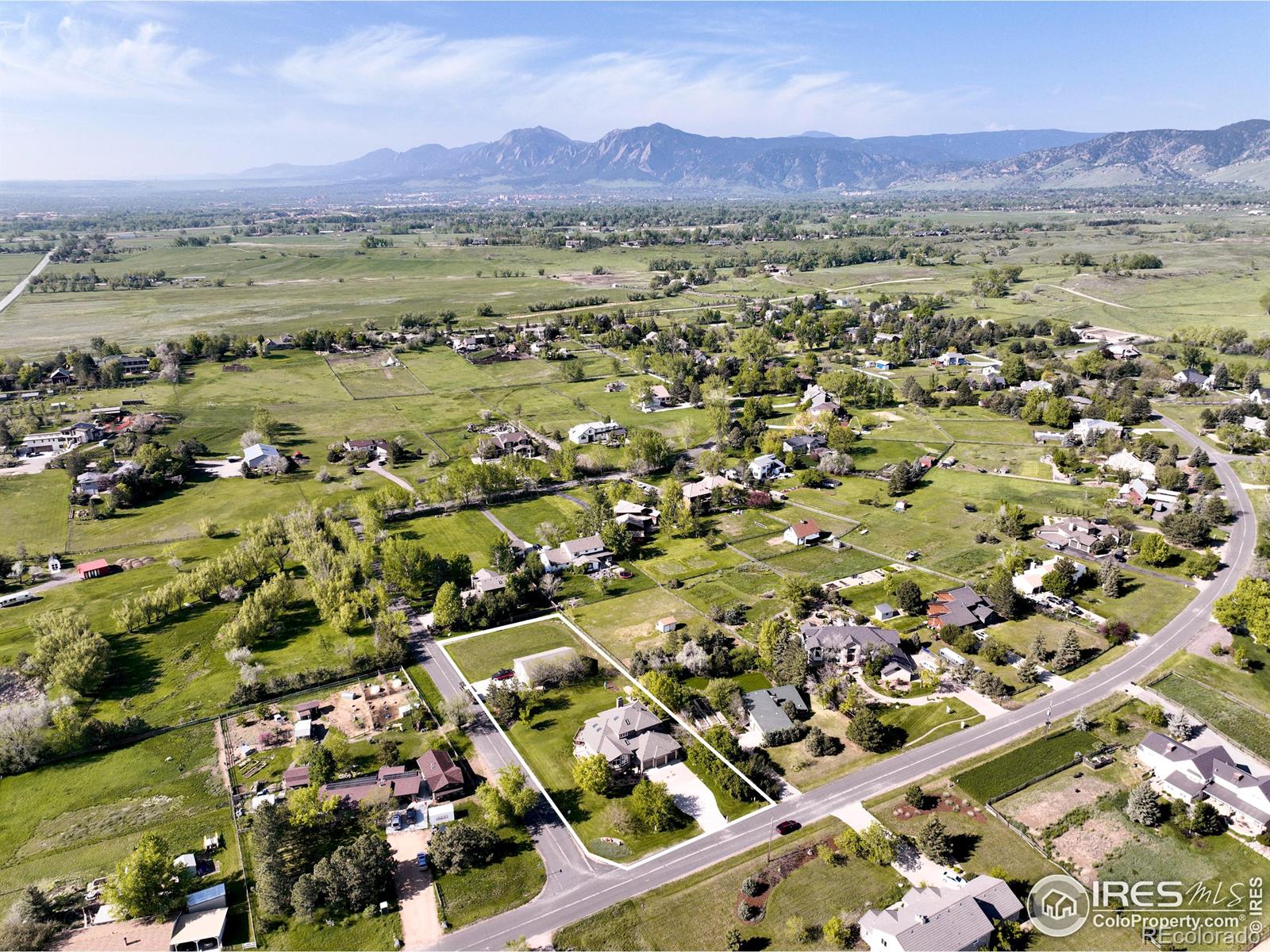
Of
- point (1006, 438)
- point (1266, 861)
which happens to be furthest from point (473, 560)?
point (1006, 438)

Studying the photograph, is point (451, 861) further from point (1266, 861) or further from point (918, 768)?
point (1266, 861)

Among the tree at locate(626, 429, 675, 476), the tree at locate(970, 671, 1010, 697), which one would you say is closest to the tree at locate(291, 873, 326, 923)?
the tree at locate(970, 671, 1010, 697)

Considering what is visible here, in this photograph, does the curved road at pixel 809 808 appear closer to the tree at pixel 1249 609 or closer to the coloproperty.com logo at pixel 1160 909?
the tree at pixel 1249 609

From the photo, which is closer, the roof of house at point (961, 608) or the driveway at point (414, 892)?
the driveway at point (414, 892)

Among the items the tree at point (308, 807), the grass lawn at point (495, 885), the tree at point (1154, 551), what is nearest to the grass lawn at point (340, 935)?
the grass lawn at point (495, 885)

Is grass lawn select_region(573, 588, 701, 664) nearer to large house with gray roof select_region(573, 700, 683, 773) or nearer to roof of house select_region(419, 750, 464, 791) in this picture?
large house with gray roof select_region(573, 700, 683, 773)
